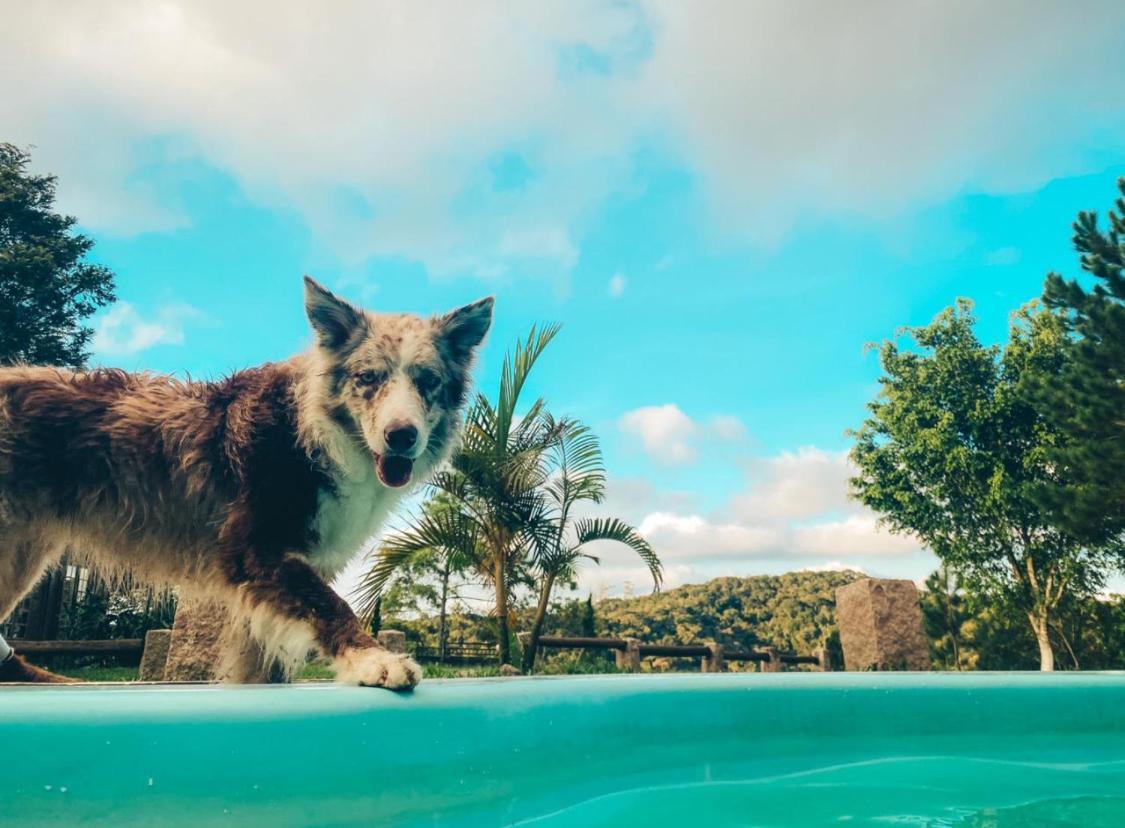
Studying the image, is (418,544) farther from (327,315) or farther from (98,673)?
(98,673)

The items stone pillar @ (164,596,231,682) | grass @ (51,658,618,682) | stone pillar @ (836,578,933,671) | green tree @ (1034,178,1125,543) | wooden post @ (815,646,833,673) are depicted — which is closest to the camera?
stone pillar @ (164,596,231,682)

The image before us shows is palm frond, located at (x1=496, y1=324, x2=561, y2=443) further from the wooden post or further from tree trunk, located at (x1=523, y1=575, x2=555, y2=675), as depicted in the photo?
the wooden post

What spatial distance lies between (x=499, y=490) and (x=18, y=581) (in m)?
4.66

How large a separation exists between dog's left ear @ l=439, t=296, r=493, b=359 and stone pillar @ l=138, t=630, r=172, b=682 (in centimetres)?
460

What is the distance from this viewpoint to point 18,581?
2.96 m

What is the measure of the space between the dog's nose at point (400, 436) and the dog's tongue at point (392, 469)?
93 mm

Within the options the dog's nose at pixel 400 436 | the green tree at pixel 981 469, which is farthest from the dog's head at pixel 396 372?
the green tree at pixel 981 469

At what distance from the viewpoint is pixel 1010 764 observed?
11.1 ft

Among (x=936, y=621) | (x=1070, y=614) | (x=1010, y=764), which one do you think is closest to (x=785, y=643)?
(x=936, y=621)

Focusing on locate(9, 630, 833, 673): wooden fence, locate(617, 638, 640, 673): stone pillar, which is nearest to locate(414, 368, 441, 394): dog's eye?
locate(9, 630, 833, 673): wooden fence

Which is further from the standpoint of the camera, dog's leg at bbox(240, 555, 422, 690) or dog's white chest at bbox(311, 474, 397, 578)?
dog's white chest at bbox(311, 474, 397, 578)

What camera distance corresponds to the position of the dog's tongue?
3002 millimetres

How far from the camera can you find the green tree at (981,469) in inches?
685

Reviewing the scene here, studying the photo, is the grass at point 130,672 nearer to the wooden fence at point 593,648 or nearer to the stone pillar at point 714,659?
the wooden fence at point 593,648
